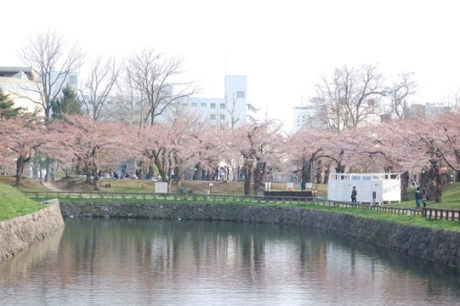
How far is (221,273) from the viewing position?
27.5 meters

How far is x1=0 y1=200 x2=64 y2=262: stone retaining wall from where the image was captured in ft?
98.0

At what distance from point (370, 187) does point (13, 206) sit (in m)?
22.7

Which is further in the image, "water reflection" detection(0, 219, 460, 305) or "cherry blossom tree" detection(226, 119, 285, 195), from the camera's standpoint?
"cherry blossom tree" detection(226, 119, 285, 195)

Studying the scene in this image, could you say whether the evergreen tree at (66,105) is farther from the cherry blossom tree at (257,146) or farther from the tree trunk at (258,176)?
the tree trunk at (258,176)

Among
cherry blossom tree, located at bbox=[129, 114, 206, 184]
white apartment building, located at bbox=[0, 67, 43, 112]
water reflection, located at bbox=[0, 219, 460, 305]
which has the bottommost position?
water reflection, located at bbox=[0, 219, 460, 305]

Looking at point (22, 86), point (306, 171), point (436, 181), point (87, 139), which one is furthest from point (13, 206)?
point (22, 86)

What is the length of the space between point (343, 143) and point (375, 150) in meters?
4.44

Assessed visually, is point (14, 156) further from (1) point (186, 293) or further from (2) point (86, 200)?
(1) point (186, 293)

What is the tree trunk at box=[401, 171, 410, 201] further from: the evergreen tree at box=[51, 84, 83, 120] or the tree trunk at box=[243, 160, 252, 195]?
the evergreen tree at box=[51, 84, 83, 120]

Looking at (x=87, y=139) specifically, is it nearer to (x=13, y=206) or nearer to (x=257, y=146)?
(x=257, y=146)

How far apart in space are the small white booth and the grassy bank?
1987 centimetres

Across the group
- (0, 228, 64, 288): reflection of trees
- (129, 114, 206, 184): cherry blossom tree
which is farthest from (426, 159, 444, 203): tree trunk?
(129, 114, 206, 184): cherry blossom tree

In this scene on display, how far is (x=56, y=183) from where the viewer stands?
69.9 m

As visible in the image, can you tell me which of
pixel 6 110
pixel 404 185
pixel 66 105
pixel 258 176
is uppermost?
pixel 66 105
